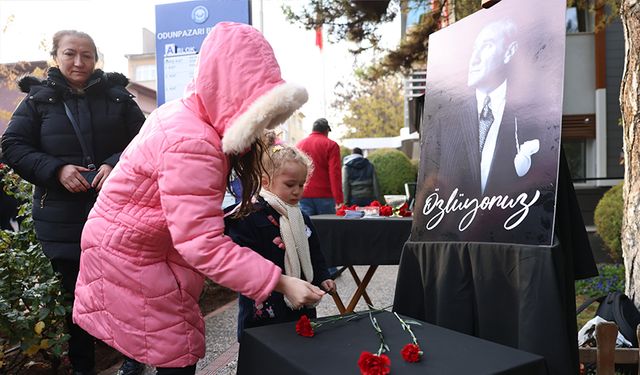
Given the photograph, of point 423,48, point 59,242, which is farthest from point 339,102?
point 59,242

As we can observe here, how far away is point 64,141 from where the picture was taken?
9.66 feet

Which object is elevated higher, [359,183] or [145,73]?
[145,73]

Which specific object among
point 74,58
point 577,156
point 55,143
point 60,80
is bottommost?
point 55,143

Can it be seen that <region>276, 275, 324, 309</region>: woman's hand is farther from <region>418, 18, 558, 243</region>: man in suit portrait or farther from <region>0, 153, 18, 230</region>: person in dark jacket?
<region>0, 153, 18, 230</region>: person in dark jacket

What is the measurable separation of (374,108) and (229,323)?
111ft

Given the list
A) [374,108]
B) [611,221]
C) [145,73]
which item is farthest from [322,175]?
[145,73]

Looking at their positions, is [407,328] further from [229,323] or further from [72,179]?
[229,323]

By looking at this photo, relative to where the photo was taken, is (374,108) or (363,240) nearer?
(363,240)

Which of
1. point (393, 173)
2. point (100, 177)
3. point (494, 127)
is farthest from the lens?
point (393, 173)

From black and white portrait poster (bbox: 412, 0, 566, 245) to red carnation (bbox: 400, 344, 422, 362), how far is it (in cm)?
86

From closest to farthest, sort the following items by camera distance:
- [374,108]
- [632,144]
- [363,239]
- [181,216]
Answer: [181,216] → [632,144] → [363,239] → [374,108]

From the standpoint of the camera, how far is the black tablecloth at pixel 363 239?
445 centimetres

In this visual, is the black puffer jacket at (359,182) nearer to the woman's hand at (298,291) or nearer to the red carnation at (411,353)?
the woman's hand at (298,291)

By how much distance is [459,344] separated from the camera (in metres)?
1.54
